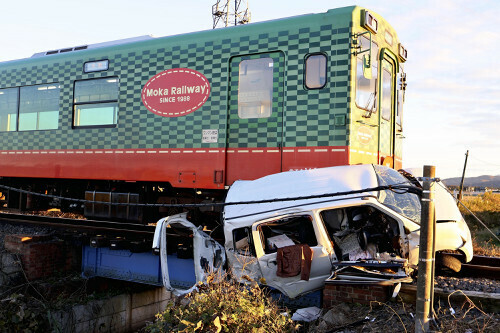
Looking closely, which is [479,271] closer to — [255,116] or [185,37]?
[255,116]

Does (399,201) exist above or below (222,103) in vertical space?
below

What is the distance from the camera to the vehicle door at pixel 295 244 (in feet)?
18.4

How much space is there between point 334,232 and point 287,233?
658 millimetres

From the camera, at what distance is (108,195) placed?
897 centimetres

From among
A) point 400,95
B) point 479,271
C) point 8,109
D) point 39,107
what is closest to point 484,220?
point 400,95

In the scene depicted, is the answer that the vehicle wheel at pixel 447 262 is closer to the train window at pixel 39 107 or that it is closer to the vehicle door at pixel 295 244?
the vehicle door at pixel 295 244

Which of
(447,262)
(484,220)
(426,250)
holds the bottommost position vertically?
(484,220)

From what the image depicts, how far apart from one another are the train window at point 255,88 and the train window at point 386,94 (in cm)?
216

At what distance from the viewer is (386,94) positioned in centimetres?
837

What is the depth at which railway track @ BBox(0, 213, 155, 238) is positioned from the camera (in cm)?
880

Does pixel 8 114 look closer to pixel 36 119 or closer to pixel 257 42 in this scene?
pixel 36 119

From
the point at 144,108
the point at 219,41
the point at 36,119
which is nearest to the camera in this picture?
the point at 219,41

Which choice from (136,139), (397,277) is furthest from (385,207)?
(136,139)

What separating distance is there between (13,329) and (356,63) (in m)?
6.96
